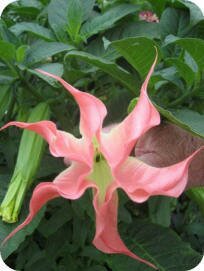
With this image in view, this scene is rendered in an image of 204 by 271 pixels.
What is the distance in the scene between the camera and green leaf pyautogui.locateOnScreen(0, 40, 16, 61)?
1.78ft

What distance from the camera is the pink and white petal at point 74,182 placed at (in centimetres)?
42

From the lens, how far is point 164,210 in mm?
716

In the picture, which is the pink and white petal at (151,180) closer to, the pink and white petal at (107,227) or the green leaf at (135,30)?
the pink and white petal at (107,227)

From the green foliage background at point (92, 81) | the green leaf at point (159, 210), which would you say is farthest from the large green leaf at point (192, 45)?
the green leaf at point (159, 210)

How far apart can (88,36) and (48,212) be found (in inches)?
9.7

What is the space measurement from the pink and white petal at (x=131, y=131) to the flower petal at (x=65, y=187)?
2 centimetres

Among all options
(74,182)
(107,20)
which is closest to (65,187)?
(74,182)

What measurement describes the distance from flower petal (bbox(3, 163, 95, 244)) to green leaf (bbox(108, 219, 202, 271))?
252 millimetres

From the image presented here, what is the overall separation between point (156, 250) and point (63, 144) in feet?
0.97

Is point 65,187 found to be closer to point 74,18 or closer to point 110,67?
point 110,67

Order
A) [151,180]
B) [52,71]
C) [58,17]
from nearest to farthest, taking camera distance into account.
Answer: [151,180]
[52,71]
[58,17]

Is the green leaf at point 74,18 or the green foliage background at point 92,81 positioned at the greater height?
the green leaf at point 74,18

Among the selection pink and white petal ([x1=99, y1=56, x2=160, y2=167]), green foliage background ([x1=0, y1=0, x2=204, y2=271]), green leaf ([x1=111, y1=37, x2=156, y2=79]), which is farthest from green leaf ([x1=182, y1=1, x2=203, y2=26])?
pink and white petal ([x1=99, y1=56, x2=160, y2=167])

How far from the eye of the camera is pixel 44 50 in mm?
567
